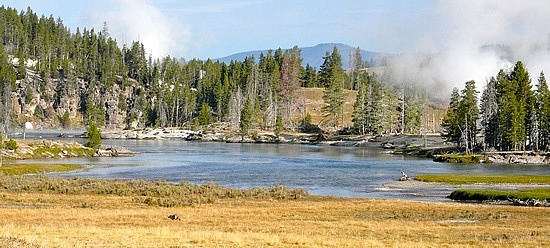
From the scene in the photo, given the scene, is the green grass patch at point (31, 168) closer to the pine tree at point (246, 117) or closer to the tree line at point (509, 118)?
the tree line at point (509, 118)

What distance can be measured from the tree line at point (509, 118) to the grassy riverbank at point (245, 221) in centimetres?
7338

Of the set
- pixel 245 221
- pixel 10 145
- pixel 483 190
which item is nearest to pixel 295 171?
pixel 483 190

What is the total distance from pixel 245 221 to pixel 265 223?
5.54ft

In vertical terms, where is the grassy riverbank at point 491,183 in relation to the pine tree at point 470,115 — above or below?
below

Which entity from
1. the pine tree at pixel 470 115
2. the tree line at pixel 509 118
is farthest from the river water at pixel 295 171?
the pine tree at pixel 470 115

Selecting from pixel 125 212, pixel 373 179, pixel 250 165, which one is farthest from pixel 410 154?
pixel 125 212

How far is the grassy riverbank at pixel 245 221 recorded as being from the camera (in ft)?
95.5

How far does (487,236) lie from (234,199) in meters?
26.7

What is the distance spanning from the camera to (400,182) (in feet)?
243

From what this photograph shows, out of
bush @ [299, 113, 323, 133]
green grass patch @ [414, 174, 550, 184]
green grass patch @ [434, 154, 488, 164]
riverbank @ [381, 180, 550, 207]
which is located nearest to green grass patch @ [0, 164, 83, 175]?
riverbank @ [381, 180, 550, 207]

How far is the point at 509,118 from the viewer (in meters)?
119

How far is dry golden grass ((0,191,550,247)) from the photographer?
95.1 feet

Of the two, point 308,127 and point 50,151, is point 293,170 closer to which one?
point 50,151

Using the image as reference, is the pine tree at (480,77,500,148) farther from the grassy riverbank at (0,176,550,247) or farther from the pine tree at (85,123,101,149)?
the pine tree at (85,123,101,149)
